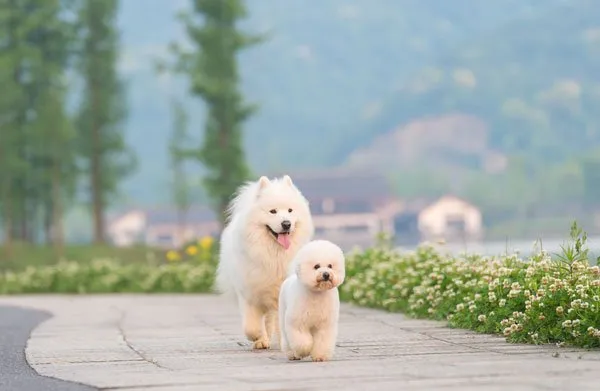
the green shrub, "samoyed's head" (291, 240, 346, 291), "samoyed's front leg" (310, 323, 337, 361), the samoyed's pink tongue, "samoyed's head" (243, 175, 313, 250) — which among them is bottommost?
"samoyed's front leg" (310, 323, 337, 361)

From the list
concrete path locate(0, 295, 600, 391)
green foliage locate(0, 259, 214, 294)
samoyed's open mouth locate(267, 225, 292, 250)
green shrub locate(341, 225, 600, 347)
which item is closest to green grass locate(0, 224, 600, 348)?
green shrub locate(341, 225, 600, 347)

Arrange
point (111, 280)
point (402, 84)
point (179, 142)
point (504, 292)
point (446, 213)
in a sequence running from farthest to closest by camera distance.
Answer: point (402, 84) → point (446, 213) → point (179, 142) → point (111, 280) → point (504, 292)

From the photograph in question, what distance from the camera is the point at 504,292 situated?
32.4 ft

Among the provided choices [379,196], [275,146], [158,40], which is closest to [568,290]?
[379,196]

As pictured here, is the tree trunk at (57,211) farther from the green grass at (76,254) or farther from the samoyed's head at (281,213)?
the samoyed's head at (281,213)

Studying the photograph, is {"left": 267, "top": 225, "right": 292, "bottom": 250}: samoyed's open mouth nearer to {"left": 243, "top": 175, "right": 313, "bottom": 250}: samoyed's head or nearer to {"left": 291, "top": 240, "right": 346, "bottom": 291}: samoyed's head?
{"left": 243, "top": 175, "right": 313, "bottom": 250}: samoyed's head

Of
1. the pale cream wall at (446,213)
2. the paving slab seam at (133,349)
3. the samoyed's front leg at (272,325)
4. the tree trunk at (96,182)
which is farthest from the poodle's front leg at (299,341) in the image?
the pale cream wall at (446,213)

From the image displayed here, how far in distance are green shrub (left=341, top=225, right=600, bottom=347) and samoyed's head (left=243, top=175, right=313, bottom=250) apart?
1626 millimetres

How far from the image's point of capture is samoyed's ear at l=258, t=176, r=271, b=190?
8.98 meters

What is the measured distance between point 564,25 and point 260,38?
88355mm

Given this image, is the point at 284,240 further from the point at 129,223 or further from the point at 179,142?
the point at 129,223

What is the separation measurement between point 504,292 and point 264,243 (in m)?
2.05

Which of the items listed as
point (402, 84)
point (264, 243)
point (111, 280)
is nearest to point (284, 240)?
point (264, 243)

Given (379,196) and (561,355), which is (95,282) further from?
(379,196)
